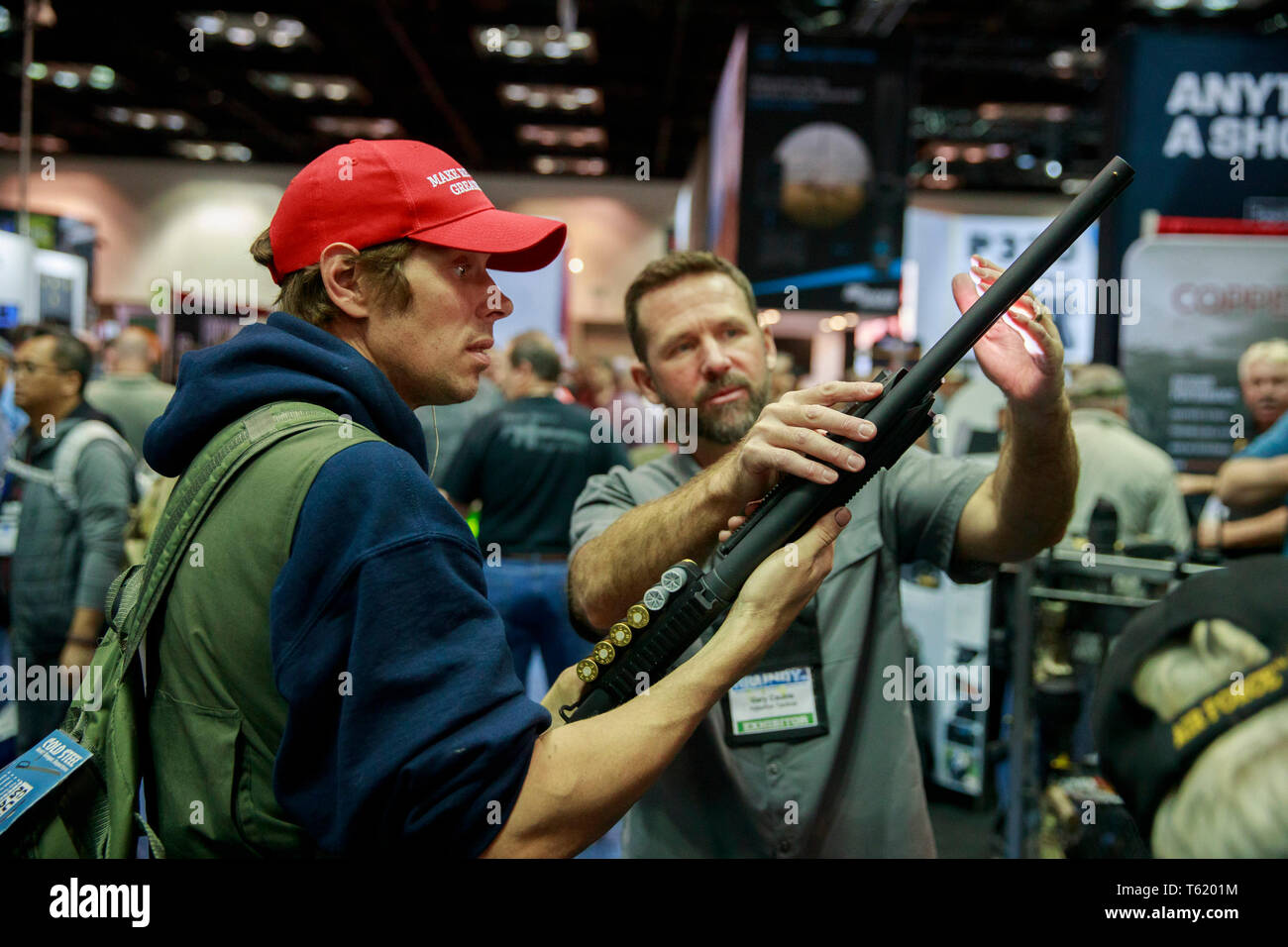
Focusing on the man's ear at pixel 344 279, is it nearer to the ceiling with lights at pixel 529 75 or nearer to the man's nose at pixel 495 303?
the man's nose at pixel 495 303

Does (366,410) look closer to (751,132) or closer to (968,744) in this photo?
(968,744)

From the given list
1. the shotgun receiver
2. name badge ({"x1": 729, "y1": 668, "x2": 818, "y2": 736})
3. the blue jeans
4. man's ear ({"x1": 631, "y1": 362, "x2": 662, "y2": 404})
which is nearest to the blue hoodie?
the shotgun receiver

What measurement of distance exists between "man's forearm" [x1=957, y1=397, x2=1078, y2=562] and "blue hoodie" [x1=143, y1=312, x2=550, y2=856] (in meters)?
0.84

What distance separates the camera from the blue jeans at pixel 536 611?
3928 mm

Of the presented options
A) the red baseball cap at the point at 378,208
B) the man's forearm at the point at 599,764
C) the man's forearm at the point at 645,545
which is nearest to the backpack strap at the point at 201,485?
the red baseball cap at the point at 378,208

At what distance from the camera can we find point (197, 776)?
92cm

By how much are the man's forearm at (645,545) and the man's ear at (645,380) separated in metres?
0.42

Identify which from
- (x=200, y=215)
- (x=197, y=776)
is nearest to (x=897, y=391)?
(x=197, y=776)

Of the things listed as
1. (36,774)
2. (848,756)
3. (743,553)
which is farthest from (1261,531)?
(36,774)

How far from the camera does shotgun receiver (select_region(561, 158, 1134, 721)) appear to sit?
41.1 inches

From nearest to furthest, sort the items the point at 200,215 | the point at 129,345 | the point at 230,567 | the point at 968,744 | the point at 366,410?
the point at 230,567
the point at 366,410
the point at 968,744
the point at 129,345
the point at 200,215

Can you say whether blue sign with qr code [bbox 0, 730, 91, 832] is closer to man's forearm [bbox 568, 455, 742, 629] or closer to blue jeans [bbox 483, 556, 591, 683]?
man's forearm [bbox 568, 455, 742, 629]

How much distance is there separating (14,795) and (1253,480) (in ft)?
11.8
